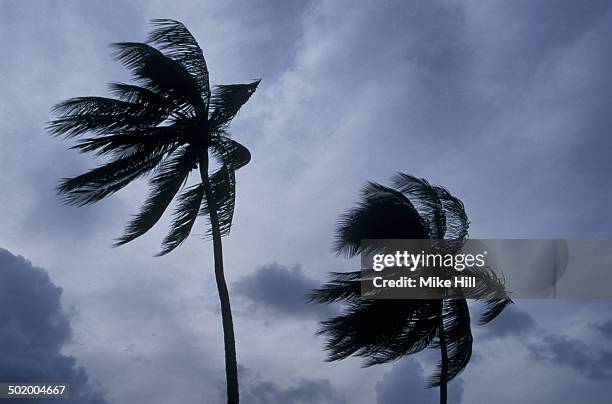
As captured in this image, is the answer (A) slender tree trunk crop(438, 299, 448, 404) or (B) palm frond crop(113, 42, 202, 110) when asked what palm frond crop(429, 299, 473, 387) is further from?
(B) palm frond crop(113, 42, 202, 110)

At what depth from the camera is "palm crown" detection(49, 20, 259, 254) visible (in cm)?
1902

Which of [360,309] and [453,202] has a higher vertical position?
[453,202]

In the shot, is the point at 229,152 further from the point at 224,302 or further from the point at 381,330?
the point at 381,330

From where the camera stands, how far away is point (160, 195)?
19891 millimetres

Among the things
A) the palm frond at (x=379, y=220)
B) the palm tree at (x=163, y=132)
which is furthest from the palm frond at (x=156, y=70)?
the palm frond at (x=379, y=220)

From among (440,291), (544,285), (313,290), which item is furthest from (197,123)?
(544,285)

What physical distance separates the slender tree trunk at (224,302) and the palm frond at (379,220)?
14.4 feet

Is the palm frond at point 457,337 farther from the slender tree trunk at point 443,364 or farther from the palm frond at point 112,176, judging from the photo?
the palm frond at point 112,176

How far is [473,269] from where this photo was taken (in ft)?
72.4

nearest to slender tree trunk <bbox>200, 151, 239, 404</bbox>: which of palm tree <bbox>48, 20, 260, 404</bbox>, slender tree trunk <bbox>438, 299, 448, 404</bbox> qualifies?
palm tree <bbox>48, 20, 260, 404</bbox>

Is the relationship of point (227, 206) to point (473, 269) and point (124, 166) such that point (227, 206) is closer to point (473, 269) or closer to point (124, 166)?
point (124, 166)

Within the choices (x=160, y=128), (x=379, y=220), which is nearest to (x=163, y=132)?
(x=160, y=128)

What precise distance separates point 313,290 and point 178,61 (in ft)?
24.6

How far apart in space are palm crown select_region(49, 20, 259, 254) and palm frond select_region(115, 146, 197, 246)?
0.03 metres
